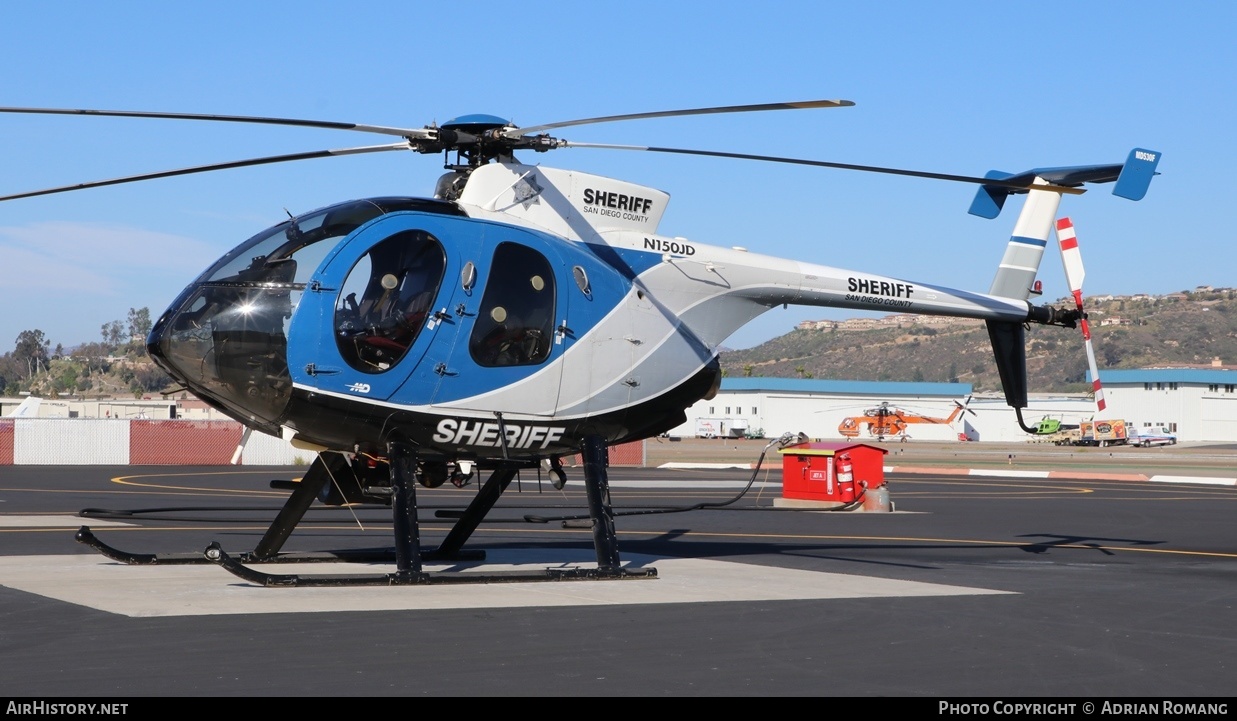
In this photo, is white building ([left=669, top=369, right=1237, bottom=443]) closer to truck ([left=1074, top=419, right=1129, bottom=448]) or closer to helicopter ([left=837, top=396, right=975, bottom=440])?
helicopter ([left=837, top=396, right=975, bottom=440])

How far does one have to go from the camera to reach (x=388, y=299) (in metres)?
11.4

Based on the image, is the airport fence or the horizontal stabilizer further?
the airport fence

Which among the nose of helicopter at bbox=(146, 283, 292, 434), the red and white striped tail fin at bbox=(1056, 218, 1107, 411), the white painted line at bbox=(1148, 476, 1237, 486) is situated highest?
the red and white striped tail fin at bbox=(1056, 218, 1107, 411)

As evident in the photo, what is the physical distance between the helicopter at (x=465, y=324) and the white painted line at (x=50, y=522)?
6.28 meters

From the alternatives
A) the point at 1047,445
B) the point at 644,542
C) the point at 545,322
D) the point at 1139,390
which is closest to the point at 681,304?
the point at 545,322

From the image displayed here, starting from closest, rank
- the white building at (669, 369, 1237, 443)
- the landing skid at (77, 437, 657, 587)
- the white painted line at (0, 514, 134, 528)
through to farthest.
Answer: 1. the landing skid at (77, 437, 657, 587)
2. the white painted line at (0, 514, 134, 528)
3. the white building at (669, 369, 1237, 443)

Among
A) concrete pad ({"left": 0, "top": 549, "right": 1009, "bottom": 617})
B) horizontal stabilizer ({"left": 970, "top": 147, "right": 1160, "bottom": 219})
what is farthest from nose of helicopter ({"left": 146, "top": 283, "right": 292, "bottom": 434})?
horizontal stabilizer ({"left": 970, "top": 147, "right": 1160, "bottom": 219})

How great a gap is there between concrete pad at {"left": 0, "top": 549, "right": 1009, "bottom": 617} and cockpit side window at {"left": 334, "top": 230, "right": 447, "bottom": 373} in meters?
2.15

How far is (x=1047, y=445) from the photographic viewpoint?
94.1 m

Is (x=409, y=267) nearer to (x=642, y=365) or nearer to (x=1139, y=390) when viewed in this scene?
(x=642, y=365)

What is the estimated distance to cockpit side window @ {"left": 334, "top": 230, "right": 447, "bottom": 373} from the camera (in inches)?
444

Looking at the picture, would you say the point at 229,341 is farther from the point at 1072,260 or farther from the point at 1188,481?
the point at 1188,481

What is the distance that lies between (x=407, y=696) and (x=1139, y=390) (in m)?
117

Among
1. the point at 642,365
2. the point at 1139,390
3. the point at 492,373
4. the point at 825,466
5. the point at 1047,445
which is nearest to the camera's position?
the point at 492,373
